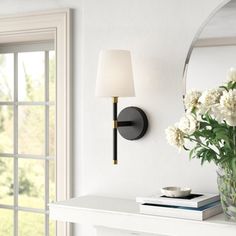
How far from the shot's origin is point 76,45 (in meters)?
2.98

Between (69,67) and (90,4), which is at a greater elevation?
(90,4)

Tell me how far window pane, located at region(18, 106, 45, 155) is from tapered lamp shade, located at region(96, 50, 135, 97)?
0.91 metres

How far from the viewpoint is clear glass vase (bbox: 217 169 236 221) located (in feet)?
6.91

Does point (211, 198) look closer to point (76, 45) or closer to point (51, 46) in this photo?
point (76, 45)

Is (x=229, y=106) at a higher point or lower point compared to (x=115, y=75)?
lower

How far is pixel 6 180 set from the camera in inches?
137

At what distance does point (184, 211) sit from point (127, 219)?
0.83 ft

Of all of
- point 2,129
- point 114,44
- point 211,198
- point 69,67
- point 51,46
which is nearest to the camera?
point 211,198

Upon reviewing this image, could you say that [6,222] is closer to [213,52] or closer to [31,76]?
[31,76]

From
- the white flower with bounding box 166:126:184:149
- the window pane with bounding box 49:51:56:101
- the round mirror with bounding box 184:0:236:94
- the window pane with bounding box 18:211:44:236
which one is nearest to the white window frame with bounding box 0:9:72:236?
the window pane with bounding box 49:51:56:101

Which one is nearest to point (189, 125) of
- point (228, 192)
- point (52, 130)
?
point (228, 192)

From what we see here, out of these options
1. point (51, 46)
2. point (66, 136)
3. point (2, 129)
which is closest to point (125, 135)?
point (66, 136)

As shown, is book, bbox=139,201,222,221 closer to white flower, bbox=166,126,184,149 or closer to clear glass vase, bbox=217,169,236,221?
clear glass vase, bbox=217,169,236,221

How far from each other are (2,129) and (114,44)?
3.63 ft
